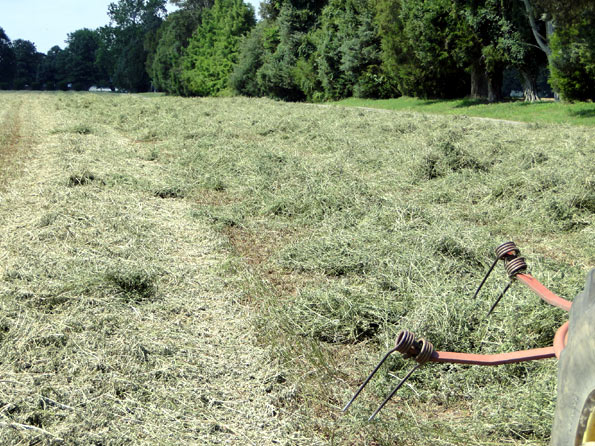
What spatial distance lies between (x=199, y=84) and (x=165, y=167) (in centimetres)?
4961

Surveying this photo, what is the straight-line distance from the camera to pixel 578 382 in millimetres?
1801

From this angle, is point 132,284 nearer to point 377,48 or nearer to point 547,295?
point 547,295

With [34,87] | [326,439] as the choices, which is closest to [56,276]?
[326,439]

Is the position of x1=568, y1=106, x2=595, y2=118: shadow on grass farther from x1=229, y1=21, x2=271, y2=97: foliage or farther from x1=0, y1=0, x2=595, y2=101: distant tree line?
x1=229, y1=21, x2=271, y2=97: foliage

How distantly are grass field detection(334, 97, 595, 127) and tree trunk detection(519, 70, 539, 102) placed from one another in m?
0.75

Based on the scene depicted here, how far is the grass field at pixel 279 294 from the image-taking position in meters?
2.96

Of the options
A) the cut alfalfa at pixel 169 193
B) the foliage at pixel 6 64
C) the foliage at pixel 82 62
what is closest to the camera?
the cut alfalfa at pixel 169 193

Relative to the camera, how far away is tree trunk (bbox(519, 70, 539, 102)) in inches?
938

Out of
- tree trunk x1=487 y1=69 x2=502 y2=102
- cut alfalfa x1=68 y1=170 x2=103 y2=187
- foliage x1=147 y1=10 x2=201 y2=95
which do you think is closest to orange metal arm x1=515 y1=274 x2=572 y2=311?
cut alfalfa x1=68 y1=170 x2=103 y2=187

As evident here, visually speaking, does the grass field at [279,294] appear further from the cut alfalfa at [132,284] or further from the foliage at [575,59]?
the foliage at [575,59]

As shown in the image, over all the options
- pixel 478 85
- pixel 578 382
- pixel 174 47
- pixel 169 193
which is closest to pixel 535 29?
pixel 478 85

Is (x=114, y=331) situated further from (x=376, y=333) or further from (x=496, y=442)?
(x=496, y=442)

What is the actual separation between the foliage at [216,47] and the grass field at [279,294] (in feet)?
152

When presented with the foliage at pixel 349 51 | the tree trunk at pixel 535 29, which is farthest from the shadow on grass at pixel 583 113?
the foliage at pixel 349 51
